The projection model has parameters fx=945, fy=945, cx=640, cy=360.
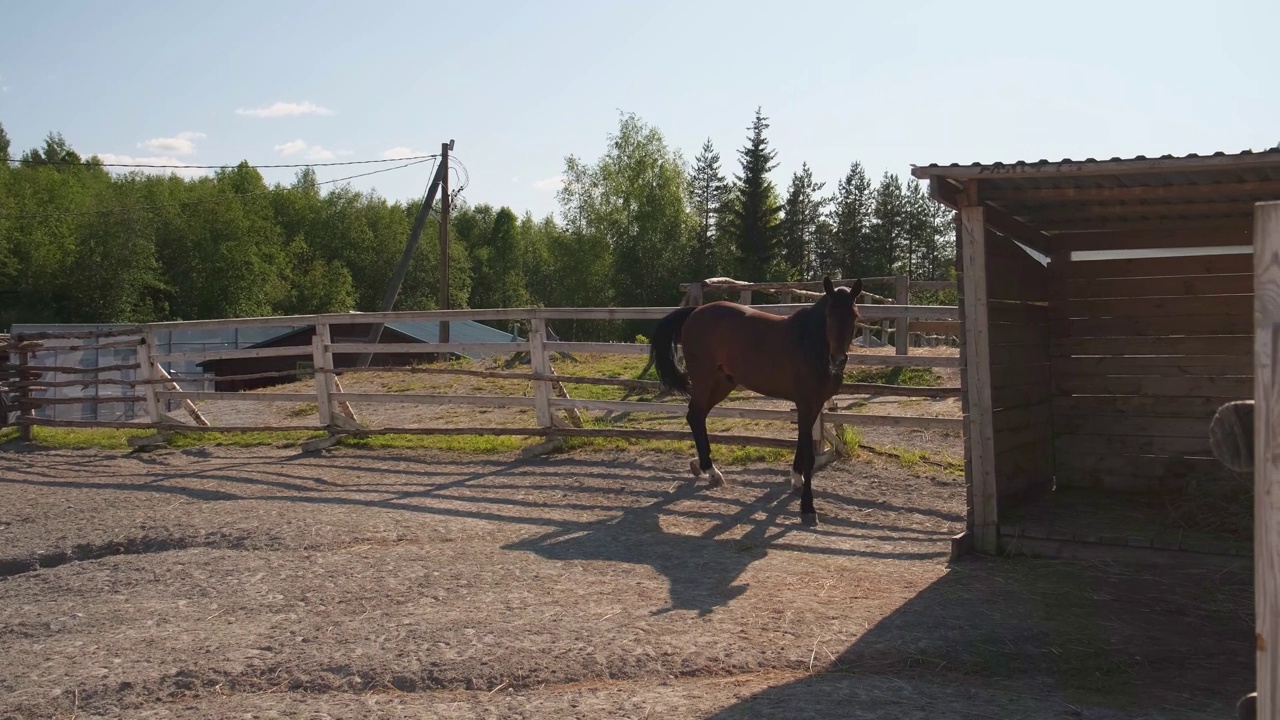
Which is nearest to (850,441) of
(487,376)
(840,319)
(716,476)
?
(716,476)

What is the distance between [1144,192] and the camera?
5.37 m

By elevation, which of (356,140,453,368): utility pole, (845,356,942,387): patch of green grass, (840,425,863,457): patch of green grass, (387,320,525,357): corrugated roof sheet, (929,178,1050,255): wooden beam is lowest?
(840,425,863,457): patch of green grass

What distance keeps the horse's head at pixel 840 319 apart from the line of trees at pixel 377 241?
3672cm

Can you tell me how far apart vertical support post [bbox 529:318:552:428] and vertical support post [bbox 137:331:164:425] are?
206 inches

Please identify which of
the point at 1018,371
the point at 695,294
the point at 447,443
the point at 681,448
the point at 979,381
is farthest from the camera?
the point at 695,294

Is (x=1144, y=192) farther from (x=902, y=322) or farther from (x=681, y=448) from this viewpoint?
(x=902, y=322)

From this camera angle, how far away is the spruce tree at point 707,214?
48.1 metres

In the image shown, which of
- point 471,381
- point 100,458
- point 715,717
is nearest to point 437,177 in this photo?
point 471,381

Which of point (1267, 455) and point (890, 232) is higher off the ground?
point (890, 232)

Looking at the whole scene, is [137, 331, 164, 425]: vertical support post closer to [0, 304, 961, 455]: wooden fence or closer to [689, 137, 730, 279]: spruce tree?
[0, 304, 961, 455]: wooden fence

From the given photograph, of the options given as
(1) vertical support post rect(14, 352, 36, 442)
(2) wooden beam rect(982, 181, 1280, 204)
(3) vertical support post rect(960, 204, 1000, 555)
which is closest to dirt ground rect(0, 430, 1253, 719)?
(3) vertical support post rect(960, 204, 1000, 555)

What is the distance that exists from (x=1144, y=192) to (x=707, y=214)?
155 feet

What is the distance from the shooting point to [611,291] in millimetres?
50594

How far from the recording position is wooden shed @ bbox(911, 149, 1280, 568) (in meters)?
5.41
